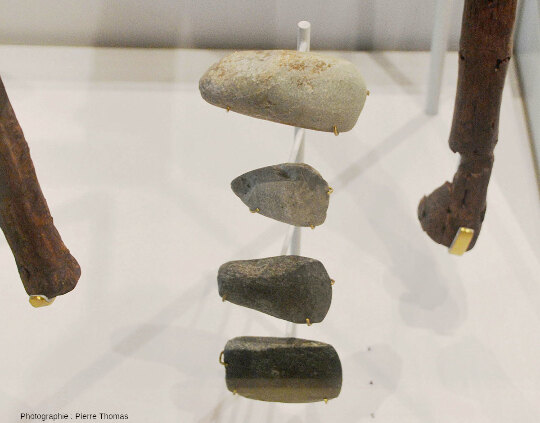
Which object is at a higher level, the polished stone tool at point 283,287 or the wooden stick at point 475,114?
the wooden stick at point 475,114

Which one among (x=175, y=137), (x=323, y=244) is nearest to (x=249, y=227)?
(x=323, y=244)

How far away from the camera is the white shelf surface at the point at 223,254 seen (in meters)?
1.19

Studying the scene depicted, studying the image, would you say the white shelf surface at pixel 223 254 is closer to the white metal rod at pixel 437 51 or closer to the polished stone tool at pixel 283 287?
the white metal rod at pixel 437 51

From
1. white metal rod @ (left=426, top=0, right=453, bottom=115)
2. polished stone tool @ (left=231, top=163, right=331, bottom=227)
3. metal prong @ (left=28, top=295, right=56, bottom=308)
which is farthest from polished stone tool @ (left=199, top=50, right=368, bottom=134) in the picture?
white metal rod @ (left=426, top=0, right=453, bottom=115)

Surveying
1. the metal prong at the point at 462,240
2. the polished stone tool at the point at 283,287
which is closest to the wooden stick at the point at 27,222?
the polished stone tool at the point at 283,287

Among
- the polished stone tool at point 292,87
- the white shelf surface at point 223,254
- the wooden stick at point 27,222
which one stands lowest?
the white shelf surface at point 223,254

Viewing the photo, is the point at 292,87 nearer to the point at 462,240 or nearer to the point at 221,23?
the point at 462,240

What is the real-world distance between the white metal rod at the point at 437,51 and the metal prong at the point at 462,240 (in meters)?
0.58

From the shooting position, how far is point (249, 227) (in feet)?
4.59

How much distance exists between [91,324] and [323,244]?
1.40 ft

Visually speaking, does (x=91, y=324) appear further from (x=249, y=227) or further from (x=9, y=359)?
(x=249, y=227)

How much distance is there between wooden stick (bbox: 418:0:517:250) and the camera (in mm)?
896

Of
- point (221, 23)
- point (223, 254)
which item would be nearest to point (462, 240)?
point (223, 254)

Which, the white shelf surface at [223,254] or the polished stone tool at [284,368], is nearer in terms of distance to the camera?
the polished stone tool at [284,368]
